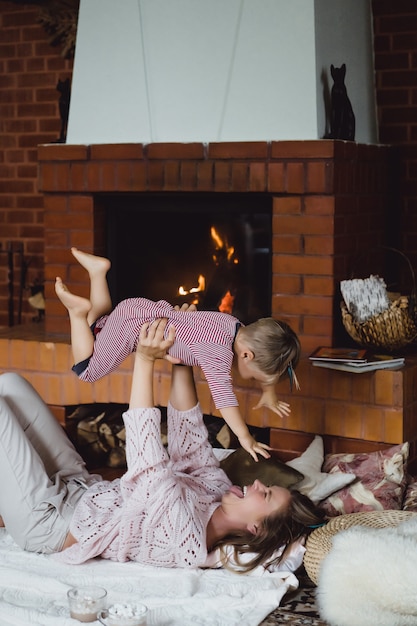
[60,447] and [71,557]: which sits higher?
[60,447]

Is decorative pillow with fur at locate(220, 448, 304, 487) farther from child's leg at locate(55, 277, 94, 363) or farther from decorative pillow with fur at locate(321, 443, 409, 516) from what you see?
child's leg at locate(55, 277, 94, 363)

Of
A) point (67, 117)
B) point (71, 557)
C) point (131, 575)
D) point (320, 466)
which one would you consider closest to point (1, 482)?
point (71, 557)

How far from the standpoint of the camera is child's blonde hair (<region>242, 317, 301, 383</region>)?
9.77 ft

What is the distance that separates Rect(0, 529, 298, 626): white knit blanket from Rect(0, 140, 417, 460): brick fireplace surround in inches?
36.2

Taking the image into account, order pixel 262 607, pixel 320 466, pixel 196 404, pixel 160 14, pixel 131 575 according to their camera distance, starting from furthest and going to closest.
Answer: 1. pixel 160 14
2. pixel 320 466
3. pixel 196 404
4. pixel 131 575
5. pixel 262 607

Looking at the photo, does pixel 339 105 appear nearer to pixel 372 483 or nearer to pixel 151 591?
pixel 372 483

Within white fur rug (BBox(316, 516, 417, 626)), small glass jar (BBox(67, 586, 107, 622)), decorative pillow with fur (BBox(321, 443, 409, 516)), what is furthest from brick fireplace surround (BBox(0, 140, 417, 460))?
small glass jar (BBox(67, 586, 107, 622))

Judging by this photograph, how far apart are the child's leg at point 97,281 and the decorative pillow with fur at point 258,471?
715 millimetres

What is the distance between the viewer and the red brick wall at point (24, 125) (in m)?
5.16

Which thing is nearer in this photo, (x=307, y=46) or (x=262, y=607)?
(x=262, y=607)

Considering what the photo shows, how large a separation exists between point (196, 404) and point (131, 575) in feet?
1.98

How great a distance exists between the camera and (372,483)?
10.9 ft

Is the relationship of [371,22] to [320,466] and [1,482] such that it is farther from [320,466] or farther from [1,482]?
[1,482]

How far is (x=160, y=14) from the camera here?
4.06 m
